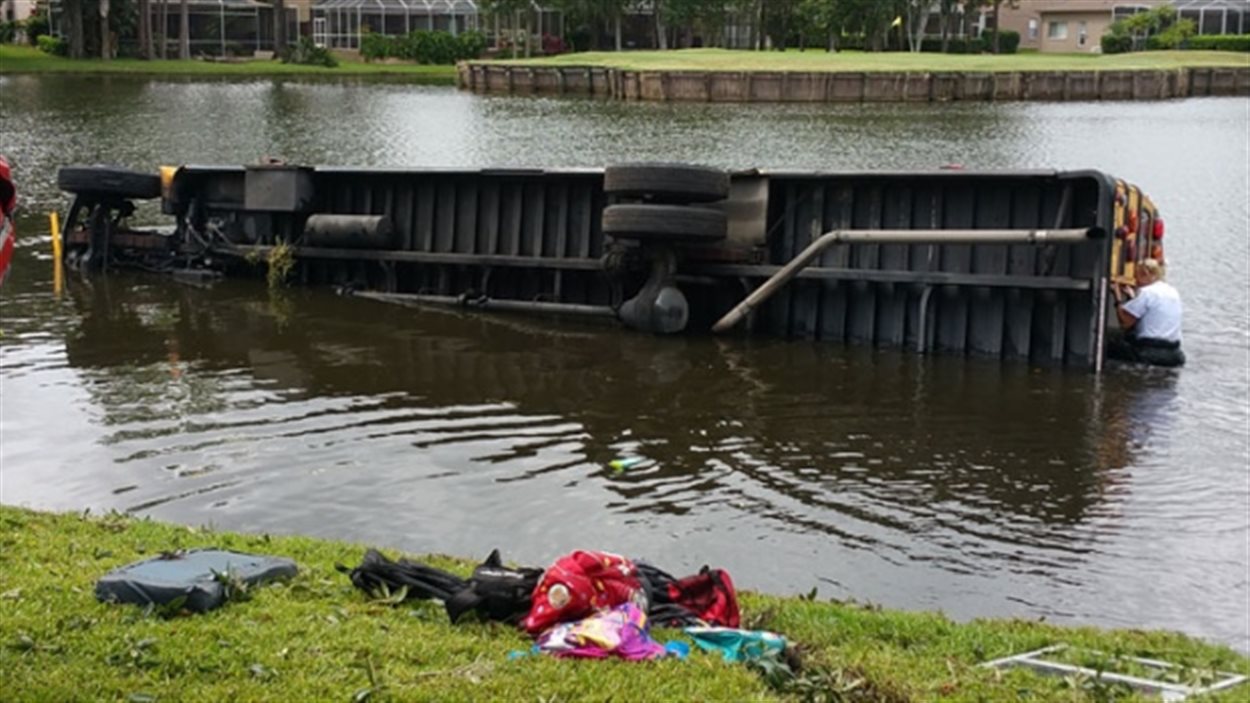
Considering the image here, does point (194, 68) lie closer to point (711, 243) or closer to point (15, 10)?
point (15, 10)

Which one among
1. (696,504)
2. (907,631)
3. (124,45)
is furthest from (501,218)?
(124,45)

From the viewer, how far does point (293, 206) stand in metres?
24.1

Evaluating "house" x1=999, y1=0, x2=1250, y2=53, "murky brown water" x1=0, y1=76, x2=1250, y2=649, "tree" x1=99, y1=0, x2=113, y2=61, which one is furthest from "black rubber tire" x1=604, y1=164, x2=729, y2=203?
"house" x1=999, y1=0, x2=1250, y2=53

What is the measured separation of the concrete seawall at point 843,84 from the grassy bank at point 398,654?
66717 mm

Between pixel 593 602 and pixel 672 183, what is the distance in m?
12.6

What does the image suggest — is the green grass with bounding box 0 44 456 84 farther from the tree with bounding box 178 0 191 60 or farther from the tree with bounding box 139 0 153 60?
the tree with bounding box 178 0 191 60

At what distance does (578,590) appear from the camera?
25.3 ft

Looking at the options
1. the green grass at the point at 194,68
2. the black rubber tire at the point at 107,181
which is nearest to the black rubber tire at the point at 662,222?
the black rubber tire at the point at 107,181

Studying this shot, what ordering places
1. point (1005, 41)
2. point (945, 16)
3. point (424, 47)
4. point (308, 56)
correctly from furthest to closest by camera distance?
1. point (1005, 41)
2. point (945, 16)
3. point (424, 47)
4. point (308, 56)

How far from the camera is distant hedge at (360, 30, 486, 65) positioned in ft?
322

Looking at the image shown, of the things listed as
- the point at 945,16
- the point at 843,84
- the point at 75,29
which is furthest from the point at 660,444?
→ the point at 945,16

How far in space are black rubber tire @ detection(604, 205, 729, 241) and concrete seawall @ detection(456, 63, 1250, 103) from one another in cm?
5478

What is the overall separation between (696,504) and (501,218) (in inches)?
419

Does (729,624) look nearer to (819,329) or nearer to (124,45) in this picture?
(819,329)
